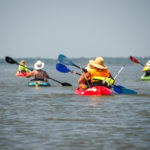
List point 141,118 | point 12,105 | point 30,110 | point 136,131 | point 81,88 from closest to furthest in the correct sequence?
point 136,131, point 141,118, point 30,110, point 12,105, point 81,88

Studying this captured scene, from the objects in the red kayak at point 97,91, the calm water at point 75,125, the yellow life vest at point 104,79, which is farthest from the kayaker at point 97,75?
the calm water at point 75,125

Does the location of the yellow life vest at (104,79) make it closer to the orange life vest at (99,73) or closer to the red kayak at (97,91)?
the orange life vest at (99,73)

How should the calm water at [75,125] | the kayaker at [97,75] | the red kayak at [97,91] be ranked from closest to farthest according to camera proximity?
the calm water at [75,125] < the kayaker at [97,75] < the red kayak at [97,91]

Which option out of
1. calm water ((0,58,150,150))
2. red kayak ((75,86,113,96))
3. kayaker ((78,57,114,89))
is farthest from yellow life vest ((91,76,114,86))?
calm water ((0,58,150,150))

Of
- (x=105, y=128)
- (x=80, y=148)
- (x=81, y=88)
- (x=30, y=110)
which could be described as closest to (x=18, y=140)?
(x=80, y=148)

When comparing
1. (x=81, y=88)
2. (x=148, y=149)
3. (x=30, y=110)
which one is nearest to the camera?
(x=148, y=149)

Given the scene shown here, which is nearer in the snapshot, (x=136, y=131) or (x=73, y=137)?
(x=73, y=137)

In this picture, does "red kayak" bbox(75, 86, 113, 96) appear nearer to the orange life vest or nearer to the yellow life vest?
the yellow life vest

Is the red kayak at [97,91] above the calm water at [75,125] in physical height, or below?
below

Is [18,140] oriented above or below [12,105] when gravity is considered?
above

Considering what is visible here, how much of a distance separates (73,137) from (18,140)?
1035 mm

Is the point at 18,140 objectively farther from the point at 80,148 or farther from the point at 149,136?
the point at 149,136

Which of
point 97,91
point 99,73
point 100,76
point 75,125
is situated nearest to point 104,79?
point 100,76

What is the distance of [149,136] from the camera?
9227 mm
